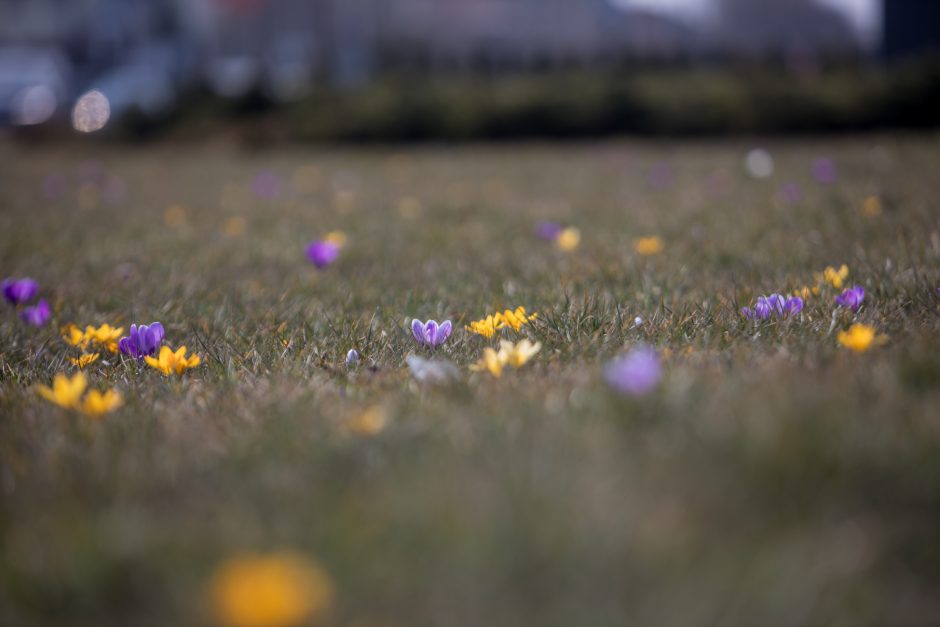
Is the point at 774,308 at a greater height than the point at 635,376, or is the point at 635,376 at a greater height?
the point at 635,376

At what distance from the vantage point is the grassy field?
99 centimetres

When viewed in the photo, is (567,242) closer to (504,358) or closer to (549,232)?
(549,232)

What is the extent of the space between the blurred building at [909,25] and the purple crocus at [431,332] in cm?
1905

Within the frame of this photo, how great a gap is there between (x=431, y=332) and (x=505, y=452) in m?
0.91

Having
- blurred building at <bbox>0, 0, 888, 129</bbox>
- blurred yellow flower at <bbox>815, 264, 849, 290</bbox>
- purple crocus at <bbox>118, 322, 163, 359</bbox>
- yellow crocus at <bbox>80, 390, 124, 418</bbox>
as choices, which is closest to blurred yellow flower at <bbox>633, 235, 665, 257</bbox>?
blurred yellow flower at <bbox>815, 264, 849, 290</bbox>

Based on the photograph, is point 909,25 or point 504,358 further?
point 909,25

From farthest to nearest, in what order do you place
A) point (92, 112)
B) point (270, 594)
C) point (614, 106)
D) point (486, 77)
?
point (92, 112) < point (486, 77) < point (614, 106) < point (270, 594)

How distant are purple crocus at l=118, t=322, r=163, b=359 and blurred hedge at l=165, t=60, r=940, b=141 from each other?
34.6 feet

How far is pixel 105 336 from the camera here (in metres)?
2.39

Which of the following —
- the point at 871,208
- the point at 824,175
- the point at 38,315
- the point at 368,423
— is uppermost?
the point at 368,423

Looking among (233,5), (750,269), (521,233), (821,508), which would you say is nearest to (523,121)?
(521,233)

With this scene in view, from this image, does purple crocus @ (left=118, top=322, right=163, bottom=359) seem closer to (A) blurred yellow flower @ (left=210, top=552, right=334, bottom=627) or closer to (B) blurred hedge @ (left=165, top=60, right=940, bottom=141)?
(A) blurred yellow flower @ (left=210, top=552, right=334, bottom=627)

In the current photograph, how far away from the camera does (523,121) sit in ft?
41.4

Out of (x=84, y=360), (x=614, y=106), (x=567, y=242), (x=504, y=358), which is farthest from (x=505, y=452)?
(x=614, y=106)
